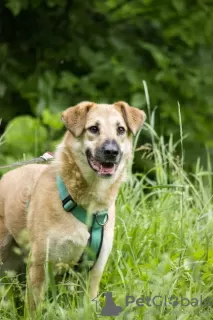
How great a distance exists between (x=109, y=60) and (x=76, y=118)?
3.59m

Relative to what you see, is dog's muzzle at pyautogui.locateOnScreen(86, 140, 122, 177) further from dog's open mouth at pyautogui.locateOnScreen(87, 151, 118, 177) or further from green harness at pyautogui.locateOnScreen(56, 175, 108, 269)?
green harness at pyautogui.locateOnScreen(56, 175, 108, 269)

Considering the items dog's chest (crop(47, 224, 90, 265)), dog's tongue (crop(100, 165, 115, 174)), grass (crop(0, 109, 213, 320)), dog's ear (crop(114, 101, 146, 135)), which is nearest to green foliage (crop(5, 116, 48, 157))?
grass (crop(0, 109, 213, 320))

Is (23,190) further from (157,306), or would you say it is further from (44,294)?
(157,306)

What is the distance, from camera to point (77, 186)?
493 centimetres

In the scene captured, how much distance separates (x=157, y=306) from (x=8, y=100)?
4715 millimetres

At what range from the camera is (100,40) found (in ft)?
28.6

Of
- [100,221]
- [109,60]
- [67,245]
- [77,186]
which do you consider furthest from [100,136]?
[109,60]

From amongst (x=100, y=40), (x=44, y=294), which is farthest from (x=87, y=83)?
(x=44, y=294)

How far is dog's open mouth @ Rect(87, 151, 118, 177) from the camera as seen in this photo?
4879 mm

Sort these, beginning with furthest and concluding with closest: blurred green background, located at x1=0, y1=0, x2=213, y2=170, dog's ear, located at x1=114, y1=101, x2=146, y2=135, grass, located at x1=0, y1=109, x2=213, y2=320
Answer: blurred green background, located at x1=0, y1=0, x2=213, y2=170
dog's ear, located at x1=114, y1=101, x2=146, y2=135
grass, located at x1=0, y1=109, x2=213, y2=320

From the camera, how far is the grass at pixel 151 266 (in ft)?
14.2

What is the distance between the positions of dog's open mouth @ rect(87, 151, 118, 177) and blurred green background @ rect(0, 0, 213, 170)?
3.01m

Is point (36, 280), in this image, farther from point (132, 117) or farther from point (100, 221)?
point (132, 117)

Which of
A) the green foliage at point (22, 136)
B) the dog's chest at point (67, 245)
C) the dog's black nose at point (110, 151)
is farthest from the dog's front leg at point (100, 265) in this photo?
the green foliage at point (22, 136)
